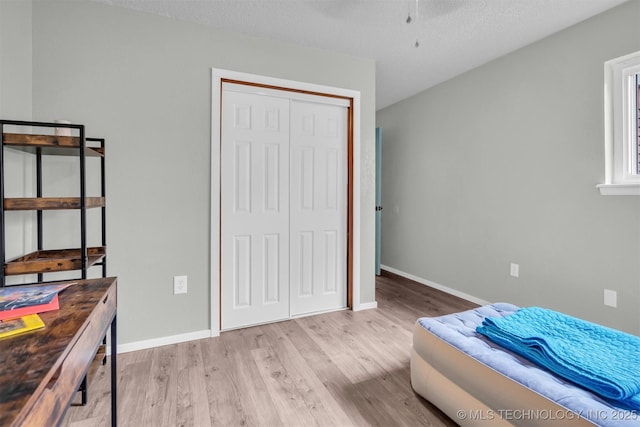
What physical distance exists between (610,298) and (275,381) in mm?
2449

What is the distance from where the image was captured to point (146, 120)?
7.33ft

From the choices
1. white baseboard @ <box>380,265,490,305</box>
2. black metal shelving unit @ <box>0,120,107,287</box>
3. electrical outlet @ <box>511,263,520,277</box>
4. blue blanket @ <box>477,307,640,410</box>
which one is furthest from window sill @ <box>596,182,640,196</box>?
black metal shelving unit @ <box>0,120,107,287</box>

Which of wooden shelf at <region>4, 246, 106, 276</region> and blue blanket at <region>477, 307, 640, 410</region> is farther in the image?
wooden shelf at <region>4, 246, 106, 276</region>

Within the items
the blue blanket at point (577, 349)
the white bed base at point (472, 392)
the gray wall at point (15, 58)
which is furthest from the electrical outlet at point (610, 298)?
the gray wall at point (15, 58)

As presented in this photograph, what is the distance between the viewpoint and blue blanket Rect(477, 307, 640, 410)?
1091 mm

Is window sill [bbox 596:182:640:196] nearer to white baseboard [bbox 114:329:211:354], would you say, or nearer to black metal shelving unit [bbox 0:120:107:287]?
white baseboard [bbox 114:329:211:354]

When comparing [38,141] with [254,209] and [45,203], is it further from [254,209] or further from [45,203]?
[254,209]

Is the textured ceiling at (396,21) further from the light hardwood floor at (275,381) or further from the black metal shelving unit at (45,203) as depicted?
the light hardwood floor at (275,381)

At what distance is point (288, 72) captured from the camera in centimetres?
269

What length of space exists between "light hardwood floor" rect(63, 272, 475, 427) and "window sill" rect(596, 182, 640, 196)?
176cm

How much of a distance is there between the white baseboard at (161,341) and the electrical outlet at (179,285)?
33 centimetres

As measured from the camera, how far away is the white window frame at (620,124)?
2174mm

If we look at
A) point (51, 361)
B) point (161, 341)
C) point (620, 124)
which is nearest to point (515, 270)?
point (620, 124)

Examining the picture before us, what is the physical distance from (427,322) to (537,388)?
23.4 inches
